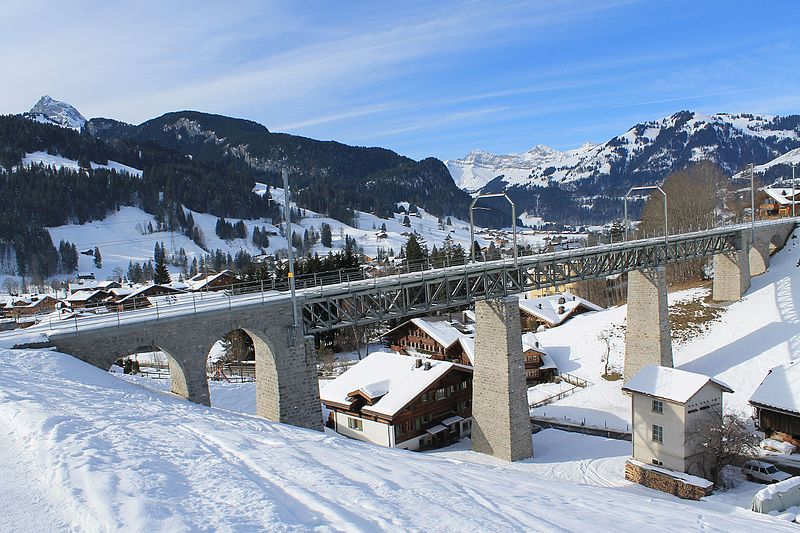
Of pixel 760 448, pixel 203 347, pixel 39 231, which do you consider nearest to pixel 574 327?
pixel 760 448

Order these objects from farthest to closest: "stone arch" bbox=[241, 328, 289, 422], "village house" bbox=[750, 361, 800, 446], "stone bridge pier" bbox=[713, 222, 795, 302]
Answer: "stone bridge pier" bbox=[713, 222, 795, 302], "village house" bbox=[750, 361, 800, 446], "stone arch" bbox=[241, 328, 289, 422]

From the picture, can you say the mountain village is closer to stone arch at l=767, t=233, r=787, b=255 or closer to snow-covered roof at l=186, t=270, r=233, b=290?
stone arch at l=767, t=233, r=787, b=255

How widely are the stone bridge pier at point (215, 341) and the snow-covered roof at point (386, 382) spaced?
10.1 meters

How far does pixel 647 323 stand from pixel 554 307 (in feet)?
98.9

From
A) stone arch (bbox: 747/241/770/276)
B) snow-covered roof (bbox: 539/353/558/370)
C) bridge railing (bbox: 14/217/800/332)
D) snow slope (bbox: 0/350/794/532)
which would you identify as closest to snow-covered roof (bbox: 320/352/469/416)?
bridge railing (bbox: 14/217/800/332)

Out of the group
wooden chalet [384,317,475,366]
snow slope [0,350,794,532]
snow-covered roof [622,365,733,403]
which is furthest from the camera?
wooden chalet [384,317,475,366]

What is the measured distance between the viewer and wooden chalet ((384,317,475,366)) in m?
55.2

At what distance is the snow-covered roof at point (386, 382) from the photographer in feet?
120

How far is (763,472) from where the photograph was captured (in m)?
26.9

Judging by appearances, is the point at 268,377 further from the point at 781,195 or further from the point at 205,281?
the point at 781,195

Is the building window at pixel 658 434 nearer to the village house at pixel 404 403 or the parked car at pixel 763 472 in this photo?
the parked car at pixel 763 472

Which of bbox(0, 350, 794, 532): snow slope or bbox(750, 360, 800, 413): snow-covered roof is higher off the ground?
bbox(0, 350, 794, 532): snow slope

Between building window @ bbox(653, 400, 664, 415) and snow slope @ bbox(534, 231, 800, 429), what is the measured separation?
9.21 meters

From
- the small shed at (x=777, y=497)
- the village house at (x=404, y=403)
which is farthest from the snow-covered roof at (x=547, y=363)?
the small shed at (x=777, y=497)
